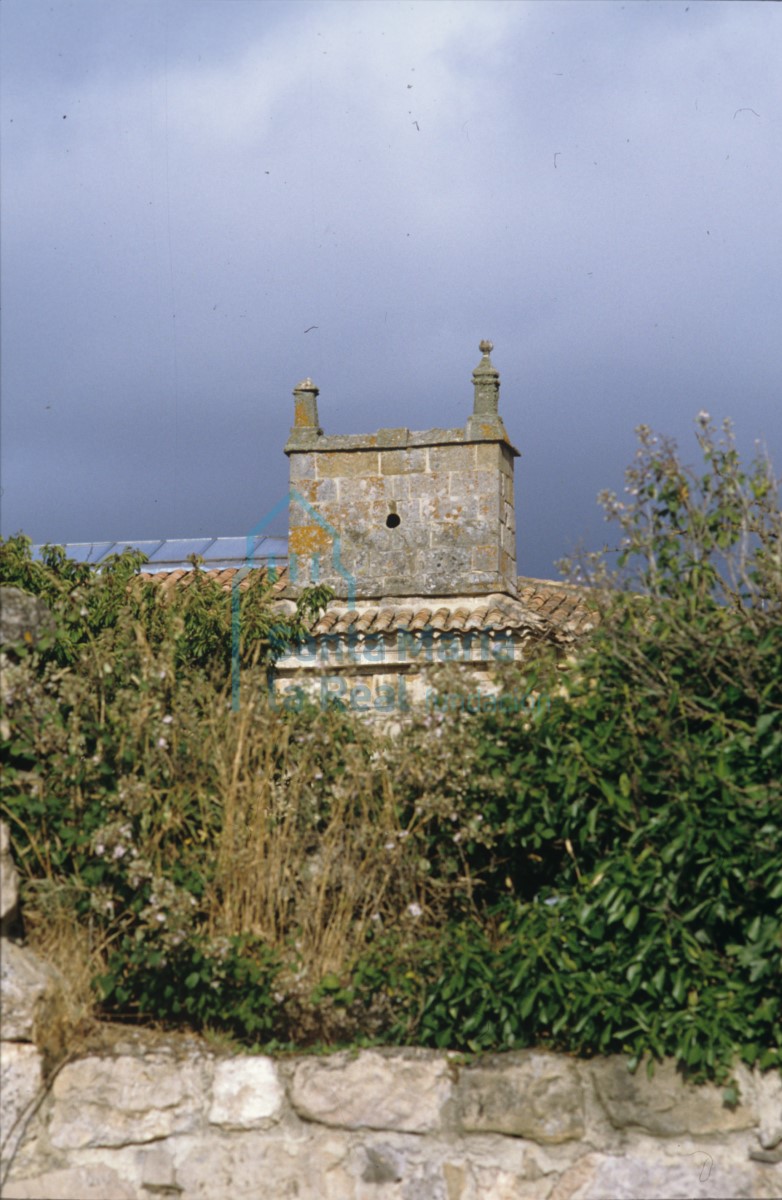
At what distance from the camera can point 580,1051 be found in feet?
16.3

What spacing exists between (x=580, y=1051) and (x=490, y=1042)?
34cm

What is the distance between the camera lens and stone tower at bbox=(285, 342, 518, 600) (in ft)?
46.0

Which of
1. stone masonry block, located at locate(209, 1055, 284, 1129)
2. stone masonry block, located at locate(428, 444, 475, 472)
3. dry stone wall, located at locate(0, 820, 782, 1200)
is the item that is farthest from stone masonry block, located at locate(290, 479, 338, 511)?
stone masonry block, located at locate(209, 1055, 284, 1129)

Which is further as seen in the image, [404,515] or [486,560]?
[404,515]

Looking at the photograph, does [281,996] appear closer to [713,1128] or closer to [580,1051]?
[580,1051]

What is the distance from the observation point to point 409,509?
14.2 m

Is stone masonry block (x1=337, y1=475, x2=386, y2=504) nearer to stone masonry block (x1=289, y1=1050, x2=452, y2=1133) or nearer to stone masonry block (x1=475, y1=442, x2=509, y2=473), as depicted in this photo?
stone masonry block (x1=475, y1=442, x2=509, y2=473)

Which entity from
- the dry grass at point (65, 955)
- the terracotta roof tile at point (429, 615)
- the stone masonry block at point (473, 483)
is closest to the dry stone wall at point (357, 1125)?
the dry grass at point (65, 955)

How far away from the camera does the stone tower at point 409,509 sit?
46.0ft

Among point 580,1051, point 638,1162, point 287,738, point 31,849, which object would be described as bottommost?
point 638,1162

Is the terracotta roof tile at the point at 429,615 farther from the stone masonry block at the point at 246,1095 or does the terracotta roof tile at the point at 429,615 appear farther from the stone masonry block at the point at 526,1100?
the stone masonry block at the point at 526,1100

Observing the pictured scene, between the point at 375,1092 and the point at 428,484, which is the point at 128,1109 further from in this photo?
the point at 428,484

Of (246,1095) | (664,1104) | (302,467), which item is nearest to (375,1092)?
(246,1095)

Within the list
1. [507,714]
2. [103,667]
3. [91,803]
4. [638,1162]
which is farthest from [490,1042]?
[103,667]
